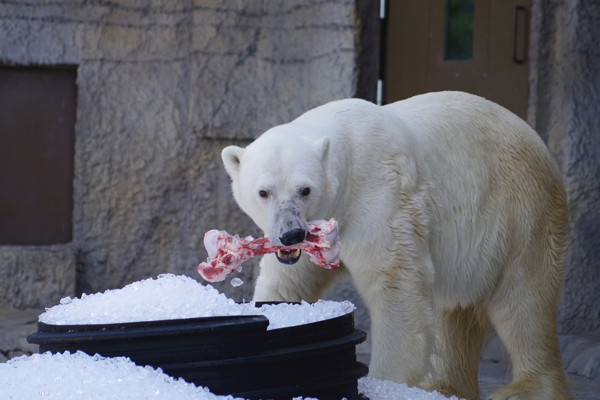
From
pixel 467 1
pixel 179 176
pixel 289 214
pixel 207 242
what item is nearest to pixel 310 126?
pixel 289 214

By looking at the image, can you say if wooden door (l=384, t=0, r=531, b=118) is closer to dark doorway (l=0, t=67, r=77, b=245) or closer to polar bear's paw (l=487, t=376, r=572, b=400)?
dark doorway (l=0, t=67, r=77, b=245)

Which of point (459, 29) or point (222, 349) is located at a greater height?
point (459, 29)

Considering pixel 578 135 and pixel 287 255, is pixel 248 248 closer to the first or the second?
pixel 287 255

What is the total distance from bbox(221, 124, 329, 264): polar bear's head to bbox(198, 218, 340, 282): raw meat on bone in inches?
1.7

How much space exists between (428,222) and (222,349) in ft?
3.91

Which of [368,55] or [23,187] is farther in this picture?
[23,187]

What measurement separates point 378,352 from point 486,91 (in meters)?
2.69

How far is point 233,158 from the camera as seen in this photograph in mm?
2463

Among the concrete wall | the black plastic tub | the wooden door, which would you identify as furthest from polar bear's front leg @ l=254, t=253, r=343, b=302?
the wooden door

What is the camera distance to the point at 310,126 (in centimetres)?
248

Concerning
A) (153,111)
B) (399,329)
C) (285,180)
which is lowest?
(399,329)

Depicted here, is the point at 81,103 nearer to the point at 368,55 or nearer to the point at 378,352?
the point at 368,55

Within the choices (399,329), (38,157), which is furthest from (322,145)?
(38,157)

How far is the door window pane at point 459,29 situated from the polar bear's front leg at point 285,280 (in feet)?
8.47
